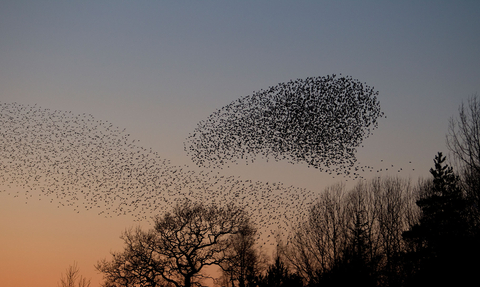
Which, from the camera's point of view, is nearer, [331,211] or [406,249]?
[406,249]

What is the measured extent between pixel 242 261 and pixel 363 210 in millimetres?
15989

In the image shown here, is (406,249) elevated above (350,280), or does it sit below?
above

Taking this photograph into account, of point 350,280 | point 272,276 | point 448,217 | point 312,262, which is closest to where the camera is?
point 350,280

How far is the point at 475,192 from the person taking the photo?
27.9 metres

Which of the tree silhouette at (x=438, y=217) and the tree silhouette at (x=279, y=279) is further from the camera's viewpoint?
the tree silhouette at (x=438, y=217)

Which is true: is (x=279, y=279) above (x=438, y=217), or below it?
below

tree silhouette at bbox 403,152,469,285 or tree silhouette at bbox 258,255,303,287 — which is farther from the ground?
tree silhouette at bbox 403,152,469,285

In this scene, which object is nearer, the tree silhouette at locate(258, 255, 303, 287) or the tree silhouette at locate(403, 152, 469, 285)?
the tree silhouette at locate(258, 255, 303, 287)

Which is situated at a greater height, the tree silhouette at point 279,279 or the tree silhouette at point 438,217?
the tree silhouette at point 438,217

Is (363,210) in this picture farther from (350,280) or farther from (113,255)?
(350,280)

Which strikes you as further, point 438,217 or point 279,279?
point 438,217

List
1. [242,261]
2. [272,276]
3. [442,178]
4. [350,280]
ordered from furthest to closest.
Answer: [242,261]
[442,178]
[272,276]
[350,280]

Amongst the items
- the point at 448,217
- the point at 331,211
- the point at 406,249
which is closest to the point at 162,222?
the point at 331,211

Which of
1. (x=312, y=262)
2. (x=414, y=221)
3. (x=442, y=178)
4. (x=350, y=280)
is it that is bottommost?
(x=350, y=280)
